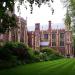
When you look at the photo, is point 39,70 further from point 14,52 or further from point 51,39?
point 51,39

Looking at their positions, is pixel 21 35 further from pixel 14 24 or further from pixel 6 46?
pixel 14 24

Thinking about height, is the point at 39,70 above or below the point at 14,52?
below

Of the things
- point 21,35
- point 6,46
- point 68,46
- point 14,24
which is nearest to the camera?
point 14,24

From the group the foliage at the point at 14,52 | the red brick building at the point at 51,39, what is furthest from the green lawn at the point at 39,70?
the red brick building at the point at 51,39

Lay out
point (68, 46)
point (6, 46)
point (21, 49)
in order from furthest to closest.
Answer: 1. point (68, 46)
2. point (21, 49)
3. point (6, 46)

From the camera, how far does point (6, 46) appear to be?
32.1 m

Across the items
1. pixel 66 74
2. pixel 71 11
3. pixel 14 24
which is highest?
pixel 71 11

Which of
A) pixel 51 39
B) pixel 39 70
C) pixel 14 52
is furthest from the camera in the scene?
pixel 51 39

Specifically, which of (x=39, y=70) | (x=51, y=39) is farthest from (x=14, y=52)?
(x=51, y=39)

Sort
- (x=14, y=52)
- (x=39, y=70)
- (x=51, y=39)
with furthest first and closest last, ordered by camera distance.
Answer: (x=51, y=39) < (x=14, y=52) < (x=39, y=70)

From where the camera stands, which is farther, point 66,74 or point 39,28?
point 39,28

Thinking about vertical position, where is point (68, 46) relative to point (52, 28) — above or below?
below

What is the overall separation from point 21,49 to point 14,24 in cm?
1365

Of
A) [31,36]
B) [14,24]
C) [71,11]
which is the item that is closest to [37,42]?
[31,36]
